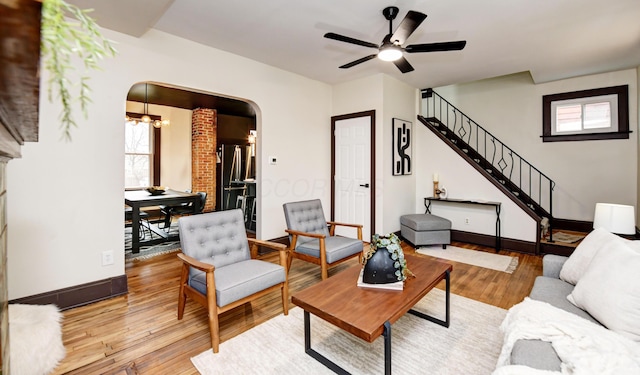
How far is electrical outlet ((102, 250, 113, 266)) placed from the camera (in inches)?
117

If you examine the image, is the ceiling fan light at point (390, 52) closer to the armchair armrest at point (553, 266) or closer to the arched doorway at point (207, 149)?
the armchair armrest at point (553, 266)

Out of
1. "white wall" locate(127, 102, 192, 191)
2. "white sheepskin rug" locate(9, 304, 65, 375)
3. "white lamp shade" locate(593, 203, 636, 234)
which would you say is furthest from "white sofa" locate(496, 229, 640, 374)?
"white wall" locate(127, 102, 192, 191)

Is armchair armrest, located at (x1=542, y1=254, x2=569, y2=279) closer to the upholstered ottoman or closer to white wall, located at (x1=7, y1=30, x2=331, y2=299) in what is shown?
the upholstered ottoman

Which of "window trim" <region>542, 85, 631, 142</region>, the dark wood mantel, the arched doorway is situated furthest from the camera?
the arched doorway

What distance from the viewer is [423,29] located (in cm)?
327

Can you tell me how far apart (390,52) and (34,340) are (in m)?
3.34

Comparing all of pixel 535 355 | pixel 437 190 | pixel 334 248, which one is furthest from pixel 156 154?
pixel 535 355

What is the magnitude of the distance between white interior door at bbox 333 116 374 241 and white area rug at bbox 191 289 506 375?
2.59 meters

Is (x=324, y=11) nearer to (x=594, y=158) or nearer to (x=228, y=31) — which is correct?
(x=228, y=31)

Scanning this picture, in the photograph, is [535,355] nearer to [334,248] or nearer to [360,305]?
[360,305]

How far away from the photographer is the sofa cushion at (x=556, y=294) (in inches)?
67.3

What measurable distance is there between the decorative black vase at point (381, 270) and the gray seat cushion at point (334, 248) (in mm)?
1015

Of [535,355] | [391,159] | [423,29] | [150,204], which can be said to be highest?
[423,29]

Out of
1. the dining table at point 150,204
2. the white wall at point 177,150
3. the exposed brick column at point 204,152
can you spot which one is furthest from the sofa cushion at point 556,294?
the white wall at point 177,150
